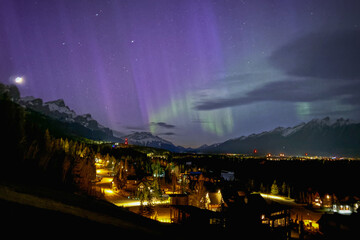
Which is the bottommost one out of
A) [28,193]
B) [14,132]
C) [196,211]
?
[196,211]

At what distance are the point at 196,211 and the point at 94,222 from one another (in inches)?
780

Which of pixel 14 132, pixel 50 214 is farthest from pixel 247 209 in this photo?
pixel 50 214

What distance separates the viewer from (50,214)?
2.99 meters

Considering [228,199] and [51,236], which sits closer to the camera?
[51,236]

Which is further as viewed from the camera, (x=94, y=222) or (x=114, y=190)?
(x=114, y=190)

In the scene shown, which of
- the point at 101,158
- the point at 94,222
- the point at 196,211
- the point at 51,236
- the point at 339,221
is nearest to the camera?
the point at 51,236

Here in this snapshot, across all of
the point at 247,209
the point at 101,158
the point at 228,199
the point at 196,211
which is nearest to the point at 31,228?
the point at 196,211

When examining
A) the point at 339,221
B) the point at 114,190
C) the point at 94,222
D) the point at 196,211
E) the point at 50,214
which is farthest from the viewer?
→ the point at 114,190

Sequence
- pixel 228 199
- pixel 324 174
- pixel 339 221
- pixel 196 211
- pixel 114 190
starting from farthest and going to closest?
1. pixel 324 174
2. pixel 114 190
3. pixel 228 199
4. pixel 339 221
5. pixel 196 211

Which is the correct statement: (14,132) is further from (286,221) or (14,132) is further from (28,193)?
(286,221)

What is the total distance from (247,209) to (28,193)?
90.1 ft

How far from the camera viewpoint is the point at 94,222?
3.22 meters

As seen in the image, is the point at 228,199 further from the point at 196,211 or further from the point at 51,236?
the point at 51,236

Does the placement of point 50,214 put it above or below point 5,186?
below
